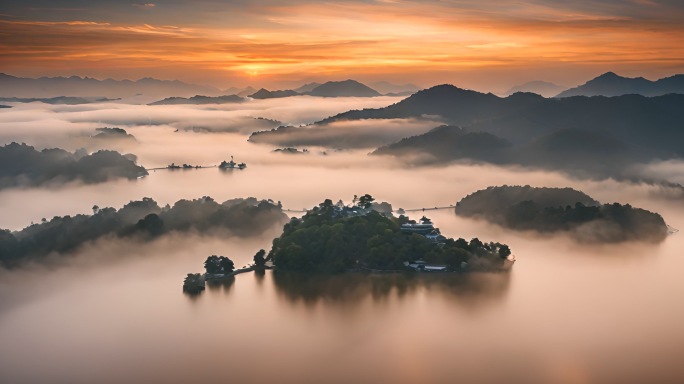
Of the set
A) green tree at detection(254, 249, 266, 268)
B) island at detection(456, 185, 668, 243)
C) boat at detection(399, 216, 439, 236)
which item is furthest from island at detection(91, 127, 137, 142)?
boat at detection(399, 216, 439, 236)

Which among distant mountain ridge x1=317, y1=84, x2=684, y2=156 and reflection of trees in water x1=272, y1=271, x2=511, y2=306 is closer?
reflection of trees in water x1=272, y1=271, x2=511, y2=306

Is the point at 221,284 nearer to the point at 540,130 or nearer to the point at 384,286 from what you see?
the point at 384,286

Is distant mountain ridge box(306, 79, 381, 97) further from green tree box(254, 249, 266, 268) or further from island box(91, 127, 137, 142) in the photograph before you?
green tree box(254, 249, 266, 268)

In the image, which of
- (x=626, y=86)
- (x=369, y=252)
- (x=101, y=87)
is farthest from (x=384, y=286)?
(x=101, y=87)

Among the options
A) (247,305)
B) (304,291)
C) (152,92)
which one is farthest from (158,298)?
(152,92)

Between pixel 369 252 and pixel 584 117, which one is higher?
pixel 584 117

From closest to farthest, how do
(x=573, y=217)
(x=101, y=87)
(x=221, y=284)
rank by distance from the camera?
(x=221, y=284) → (x=573, y=217) → (x=101, y=87)

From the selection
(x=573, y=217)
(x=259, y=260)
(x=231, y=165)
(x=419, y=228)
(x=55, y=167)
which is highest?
(x=231, y=165)
